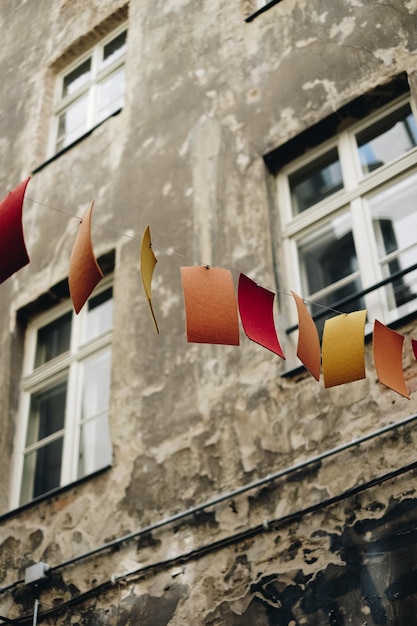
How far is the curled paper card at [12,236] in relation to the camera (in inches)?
152

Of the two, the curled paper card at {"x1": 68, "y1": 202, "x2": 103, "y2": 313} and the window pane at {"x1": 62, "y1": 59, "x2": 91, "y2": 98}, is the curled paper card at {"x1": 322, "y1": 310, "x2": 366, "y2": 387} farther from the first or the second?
the window pane at {"x1": 62, "y1": 59, "x2": 91, "y2": 98}

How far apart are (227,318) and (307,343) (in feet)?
1.18

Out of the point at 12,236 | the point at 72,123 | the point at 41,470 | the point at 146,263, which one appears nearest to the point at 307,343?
the point at 146,263

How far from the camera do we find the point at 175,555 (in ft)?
14.8

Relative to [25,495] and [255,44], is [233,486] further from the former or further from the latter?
[255,44]

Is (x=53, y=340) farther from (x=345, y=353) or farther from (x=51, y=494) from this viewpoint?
(x=345, y=353)

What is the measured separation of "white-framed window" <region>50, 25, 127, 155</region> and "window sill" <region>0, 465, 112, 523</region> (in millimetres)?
3242

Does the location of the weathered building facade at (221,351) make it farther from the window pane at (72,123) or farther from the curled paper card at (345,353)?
the curled paper card at (345,353)

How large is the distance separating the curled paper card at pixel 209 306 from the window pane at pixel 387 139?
1.92 m

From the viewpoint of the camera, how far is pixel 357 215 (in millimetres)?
5234

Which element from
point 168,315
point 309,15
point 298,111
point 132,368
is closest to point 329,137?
point 298,111

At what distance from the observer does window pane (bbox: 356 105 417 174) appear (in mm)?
5359

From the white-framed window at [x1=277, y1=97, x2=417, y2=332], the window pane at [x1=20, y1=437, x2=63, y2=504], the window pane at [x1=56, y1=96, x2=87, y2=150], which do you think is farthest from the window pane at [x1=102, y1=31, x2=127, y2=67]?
the window pane at [x1=20, y1=437, x2=63, y2=504]

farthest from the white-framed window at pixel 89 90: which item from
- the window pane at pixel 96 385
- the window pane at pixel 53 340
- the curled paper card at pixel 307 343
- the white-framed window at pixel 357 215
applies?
the curled paper card at pixel 307 343
